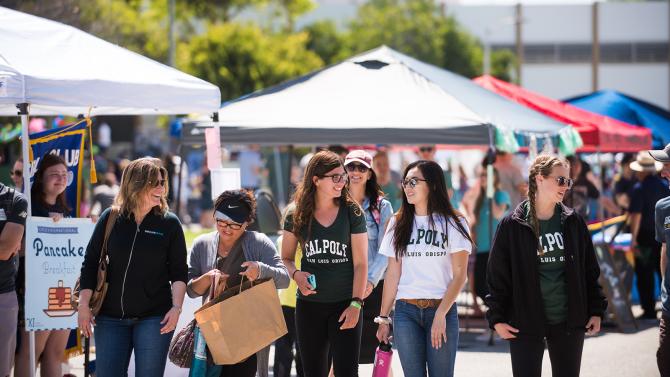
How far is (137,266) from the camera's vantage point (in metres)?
5.90

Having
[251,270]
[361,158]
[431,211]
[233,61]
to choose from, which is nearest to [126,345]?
[251,270]

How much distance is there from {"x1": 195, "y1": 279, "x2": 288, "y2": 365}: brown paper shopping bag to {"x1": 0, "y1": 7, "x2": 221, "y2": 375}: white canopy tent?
6.89 ft

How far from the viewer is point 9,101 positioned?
6875 mm

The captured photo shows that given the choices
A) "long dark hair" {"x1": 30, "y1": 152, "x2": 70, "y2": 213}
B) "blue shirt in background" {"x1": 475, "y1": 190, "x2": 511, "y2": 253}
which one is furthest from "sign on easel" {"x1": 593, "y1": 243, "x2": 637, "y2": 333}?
"long dark hair" {"x1": 30, "y1": 152, "x2": 70, "y2": 213}

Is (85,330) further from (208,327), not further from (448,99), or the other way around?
(448,99)

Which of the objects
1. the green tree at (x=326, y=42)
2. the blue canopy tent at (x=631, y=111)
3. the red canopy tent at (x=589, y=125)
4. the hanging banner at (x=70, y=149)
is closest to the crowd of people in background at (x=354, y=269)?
the hanging banner at (x=70, y=149)

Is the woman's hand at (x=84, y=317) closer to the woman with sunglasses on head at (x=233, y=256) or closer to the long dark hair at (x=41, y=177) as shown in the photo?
the woman with sunglasses on head at (x=233, y=256)

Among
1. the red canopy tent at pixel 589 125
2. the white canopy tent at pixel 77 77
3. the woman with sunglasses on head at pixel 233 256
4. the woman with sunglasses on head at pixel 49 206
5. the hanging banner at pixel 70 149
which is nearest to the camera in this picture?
the woman with sunglasses on head at pixel 233 256

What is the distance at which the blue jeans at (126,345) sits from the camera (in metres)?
5.87

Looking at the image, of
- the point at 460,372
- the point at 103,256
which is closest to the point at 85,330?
the point at 103,256

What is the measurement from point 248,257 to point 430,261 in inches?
44.0

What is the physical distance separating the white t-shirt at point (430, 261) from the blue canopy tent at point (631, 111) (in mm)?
12469

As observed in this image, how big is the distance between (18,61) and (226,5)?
123 feet

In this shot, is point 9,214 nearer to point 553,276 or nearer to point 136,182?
point 136,182
